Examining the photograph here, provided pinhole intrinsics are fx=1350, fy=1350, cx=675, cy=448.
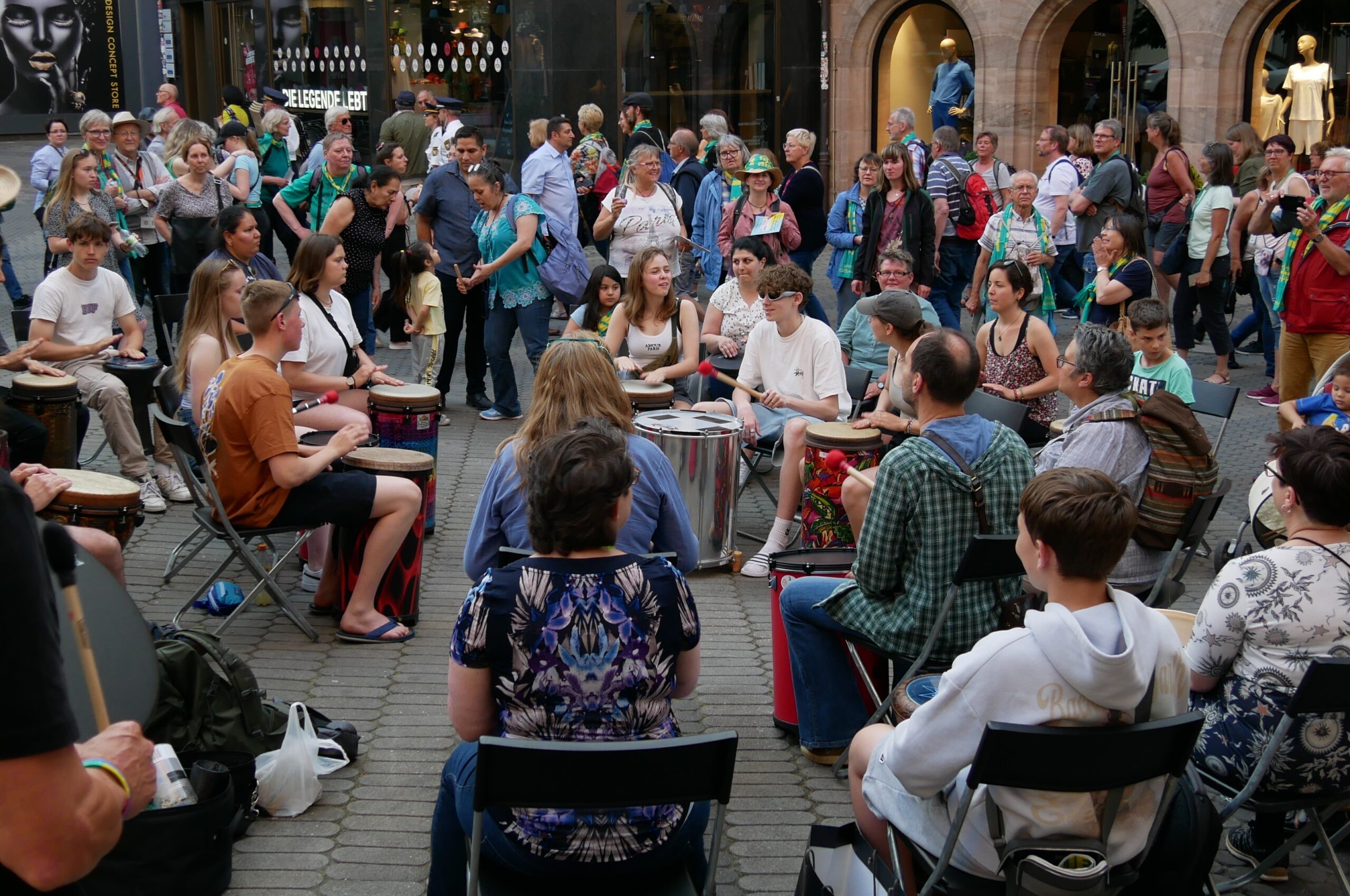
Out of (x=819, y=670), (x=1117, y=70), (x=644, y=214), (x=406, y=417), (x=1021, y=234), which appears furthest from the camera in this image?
(x=1117, y=70)

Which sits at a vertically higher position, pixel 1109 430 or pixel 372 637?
pixel 1109 430

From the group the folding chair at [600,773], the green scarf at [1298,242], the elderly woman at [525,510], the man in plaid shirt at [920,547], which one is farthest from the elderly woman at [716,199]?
the folding chair at [600,773]

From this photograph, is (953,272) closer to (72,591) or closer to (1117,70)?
(1117,70)

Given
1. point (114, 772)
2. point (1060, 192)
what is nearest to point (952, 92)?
point (1060, 192)

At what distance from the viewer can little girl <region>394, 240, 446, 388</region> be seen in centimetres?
910

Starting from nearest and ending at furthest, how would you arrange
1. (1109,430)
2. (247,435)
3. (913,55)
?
(1109,430) < (247,435) < (913,55)

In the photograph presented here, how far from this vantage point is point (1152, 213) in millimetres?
11586

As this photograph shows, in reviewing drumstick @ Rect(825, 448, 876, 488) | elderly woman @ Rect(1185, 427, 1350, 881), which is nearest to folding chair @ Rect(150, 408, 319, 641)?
drumstick @ Rect(825, 448, 876, 488)

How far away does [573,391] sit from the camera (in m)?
4.56

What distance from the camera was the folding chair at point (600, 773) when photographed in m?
2.59

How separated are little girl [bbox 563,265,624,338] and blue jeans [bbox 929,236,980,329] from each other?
3550 mm

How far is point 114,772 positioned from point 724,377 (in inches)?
202

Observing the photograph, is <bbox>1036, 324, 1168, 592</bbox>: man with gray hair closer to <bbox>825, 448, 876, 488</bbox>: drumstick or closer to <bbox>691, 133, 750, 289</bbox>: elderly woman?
<bbox>825, 448, 876, 488</bbox>: drumstick

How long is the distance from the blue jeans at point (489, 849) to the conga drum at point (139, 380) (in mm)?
4600
